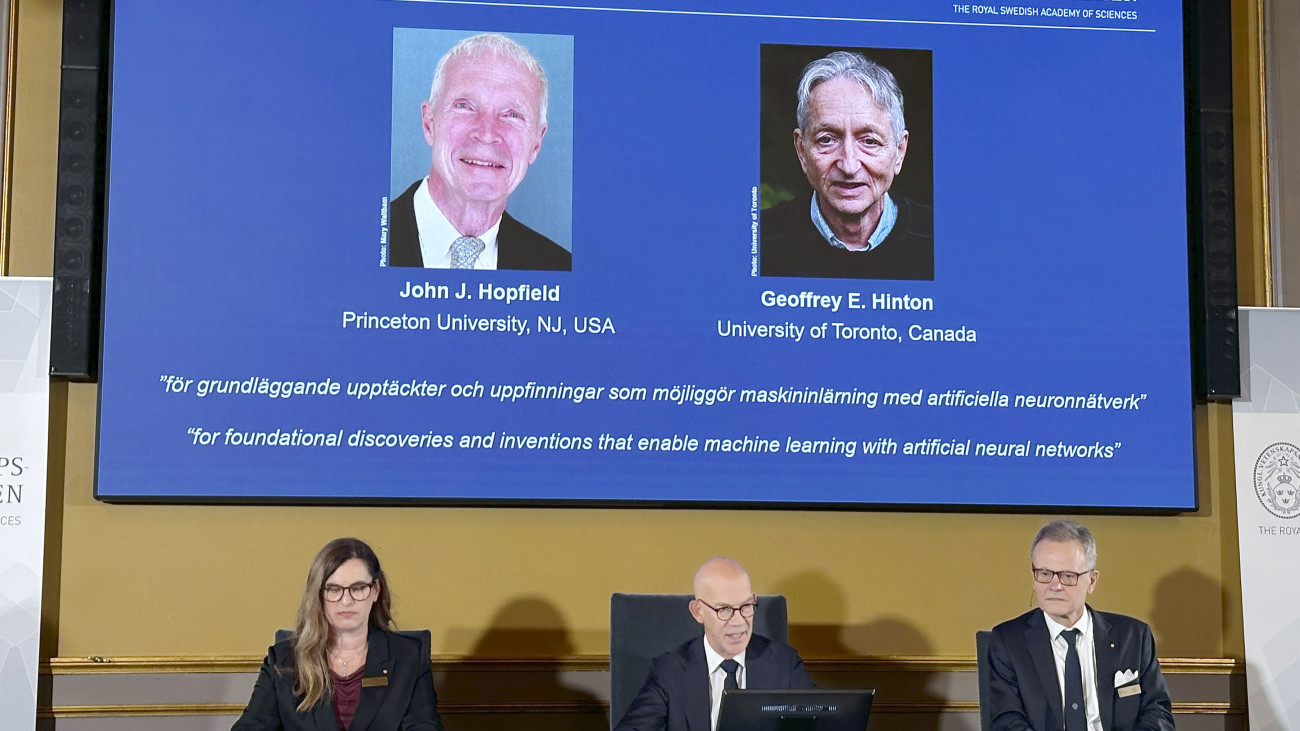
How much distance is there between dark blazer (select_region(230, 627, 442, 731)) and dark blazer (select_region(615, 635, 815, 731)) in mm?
542

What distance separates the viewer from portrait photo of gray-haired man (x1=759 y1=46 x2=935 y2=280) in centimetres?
484

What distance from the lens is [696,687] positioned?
11.8 ft

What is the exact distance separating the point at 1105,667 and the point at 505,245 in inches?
92.8

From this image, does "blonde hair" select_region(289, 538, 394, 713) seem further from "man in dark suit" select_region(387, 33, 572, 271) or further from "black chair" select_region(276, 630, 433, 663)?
"man in dark suit" select_region(387, 33, 572, 271)

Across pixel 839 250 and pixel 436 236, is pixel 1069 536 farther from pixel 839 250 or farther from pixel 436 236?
pixel 436 236

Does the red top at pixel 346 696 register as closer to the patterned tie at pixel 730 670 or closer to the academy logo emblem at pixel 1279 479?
the patterned tie at pixel 730 670

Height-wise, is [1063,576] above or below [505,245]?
below

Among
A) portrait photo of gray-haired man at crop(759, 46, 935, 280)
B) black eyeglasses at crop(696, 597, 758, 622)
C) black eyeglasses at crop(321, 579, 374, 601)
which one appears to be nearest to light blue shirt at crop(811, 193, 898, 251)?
portrait photo of gray-haired man at crop(759, 46, 935, 280)

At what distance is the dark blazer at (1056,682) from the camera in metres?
3.79

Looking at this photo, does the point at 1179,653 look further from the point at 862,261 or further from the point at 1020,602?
the point at 862,261

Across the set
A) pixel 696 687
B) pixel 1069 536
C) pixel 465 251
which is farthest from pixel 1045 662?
pixel 465 251

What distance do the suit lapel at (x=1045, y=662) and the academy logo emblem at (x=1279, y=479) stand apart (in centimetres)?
153

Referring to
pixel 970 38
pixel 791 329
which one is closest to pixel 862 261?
pixel 791 329

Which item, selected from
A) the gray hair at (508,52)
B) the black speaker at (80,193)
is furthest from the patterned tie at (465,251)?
the black speaker at (80,193)
